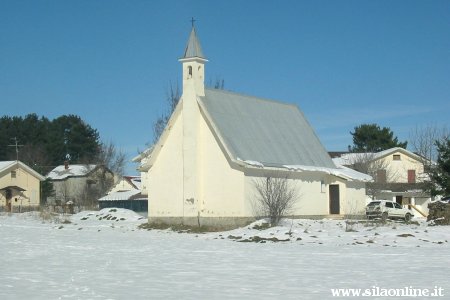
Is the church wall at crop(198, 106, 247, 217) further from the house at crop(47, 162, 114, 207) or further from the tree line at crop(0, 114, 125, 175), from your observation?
the tree line at crop(0, 114, 125, 175)

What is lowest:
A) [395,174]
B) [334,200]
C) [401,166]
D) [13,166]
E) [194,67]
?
[334,200]

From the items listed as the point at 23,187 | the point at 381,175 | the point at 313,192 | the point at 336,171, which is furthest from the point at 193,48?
the point at 23,187

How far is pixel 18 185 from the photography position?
81625 mm

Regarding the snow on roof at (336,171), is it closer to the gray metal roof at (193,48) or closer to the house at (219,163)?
the house at (219,163)

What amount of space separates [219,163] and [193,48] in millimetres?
6595

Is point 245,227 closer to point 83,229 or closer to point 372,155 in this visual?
point 83,229

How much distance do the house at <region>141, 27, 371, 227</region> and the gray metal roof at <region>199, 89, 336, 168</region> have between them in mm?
→ 77

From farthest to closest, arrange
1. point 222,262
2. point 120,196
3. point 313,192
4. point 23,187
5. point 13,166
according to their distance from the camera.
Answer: point 23,187
point 13,166
point 120,196
point 313,192
point 222,262

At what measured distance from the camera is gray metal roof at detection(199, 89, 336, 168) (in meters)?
39.8

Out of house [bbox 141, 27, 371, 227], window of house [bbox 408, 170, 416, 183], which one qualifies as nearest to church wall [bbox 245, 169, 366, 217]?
house [bbox 141, 27, 371, 227]

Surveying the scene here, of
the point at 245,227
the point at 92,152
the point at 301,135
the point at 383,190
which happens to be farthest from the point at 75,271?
the point at 92,152

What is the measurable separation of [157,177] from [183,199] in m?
2.63

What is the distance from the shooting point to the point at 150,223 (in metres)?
41.3

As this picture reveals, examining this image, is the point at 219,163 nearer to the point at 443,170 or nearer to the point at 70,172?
the point at 443,170
